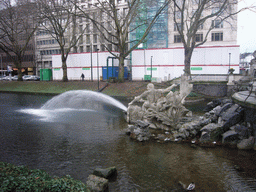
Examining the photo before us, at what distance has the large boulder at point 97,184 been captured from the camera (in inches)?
269

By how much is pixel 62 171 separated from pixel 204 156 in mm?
5961

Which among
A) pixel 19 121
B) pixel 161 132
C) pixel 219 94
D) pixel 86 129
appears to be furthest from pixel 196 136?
pixel 219 94

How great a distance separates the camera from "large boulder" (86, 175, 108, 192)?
684 centimetres

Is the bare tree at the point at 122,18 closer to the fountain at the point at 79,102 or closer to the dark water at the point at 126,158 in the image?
the fountain at the point at 79,102

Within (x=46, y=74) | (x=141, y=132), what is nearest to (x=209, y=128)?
(x=141, y=132)

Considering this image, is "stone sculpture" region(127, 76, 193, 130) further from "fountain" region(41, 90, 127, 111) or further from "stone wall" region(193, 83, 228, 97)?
"stone wall" region(193, 83, 228, 97)

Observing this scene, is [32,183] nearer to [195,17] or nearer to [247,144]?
[247,144]

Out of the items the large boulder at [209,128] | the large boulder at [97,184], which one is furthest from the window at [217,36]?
the large boulder at [97,184]

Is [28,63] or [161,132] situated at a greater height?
[28,63]

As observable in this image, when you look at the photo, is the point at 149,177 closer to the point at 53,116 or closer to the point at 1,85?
the point at 53,116

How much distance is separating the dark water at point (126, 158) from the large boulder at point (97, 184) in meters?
0.30

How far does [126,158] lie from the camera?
31.3 feet

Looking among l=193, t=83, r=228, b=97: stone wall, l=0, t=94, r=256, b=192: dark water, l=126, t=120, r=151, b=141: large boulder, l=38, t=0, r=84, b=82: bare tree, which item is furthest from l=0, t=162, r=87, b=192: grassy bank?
l=193, t=83, r=228, b=97: stone wall

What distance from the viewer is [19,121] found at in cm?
1688
